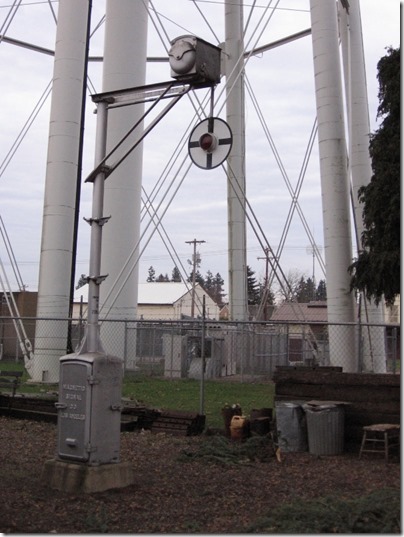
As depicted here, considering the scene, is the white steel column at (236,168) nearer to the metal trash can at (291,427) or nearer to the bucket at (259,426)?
the bucket at (259,426)

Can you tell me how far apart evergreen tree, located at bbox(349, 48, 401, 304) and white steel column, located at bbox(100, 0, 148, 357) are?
372 inches

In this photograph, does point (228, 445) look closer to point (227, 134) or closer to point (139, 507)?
point (139, 507)

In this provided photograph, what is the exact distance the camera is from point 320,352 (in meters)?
27.2

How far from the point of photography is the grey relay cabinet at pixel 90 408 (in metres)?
8.19

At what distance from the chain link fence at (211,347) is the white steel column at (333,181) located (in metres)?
0.10

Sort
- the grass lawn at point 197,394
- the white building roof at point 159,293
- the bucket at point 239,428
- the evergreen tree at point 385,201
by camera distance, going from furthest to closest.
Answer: the white building roof at point 159,293 < the grass lawn at point 197,394 < the evergreen tree at point 385,201 < the bucket at point 239,428

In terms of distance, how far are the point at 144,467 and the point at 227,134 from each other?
4455 mm

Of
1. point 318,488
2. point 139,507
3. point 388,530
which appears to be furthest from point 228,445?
point 388,530

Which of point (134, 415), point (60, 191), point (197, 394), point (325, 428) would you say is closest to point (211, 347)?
point (197, 394)

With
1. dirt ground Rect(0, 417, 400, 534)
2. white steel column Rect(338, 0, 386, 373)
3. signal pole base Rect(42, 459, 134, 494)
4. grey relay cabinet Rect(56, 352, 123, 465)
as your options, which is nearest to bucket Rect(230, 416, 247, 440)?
dirt ground Rect(0, 417, 400, 534)

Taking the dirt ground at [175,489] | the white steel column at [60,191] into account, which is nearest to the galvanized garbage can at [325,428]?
the dirt ground at [175,489]

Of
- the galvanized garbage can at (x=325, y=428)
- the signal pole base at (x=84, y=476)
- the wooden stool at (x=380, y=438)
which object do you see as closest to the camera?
the signal pole base at (x=84, y=476)

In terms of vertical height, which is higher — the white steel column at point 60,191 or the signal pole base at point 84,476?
the white steel column at point 60,191

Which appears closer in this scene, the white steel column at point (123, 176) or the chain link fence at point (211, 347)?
the chain link fence at point (211, 347)
